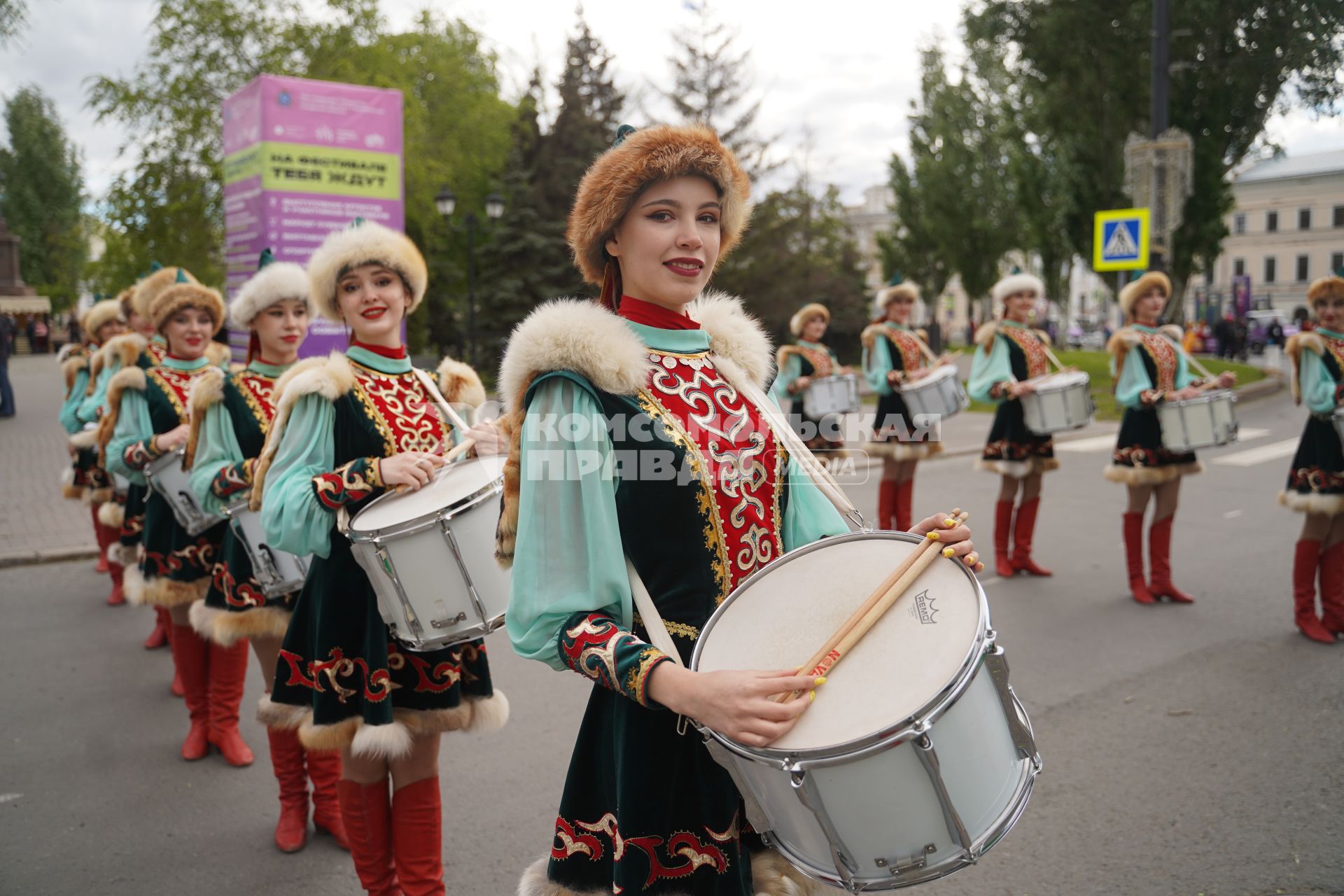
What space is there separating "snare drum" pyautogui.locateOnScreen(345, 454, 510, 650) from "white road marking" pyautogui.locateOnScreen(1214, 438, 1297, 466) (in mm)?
12125

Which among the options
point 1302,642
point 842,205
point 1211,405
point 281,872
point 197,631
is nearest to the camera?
point 281,872

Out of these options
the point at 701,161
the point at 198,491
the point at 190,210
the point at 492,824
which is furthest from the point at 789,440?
the point at 190,210

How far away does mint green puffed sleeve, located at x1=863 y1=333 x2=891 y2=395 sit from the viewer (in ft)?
28.0

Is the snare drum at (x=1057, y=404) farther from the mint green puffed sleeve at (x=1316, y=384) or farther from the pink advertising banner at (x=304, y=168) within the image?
the pink advertising banner at (x=304, y=168)

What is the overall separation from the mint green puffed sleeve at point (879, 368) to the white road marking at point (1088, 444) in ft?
20.4

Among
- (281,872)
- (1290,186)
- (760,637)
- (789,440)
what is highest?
(1290,186)

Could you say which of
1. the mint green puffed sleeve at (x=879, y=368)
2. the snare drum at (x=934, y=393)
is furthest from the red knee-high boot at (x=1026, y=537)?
the mint green puffed sleeve at (x=879, y=368)

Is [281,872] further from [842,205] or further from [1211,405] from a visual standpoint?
[842,205]

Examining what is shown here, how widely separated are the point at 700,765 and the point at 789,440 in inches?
27.2

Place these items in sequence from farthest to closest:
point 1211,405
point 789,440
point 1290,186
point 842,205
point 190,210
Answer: point 1290,186 → point 842,205 → point 190,210 → point 1211,405 → point 789,440

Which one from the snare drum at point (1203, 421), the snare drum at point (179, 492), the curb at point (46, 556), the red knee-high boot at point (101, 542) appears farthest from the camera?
the curb at point (46, 556)

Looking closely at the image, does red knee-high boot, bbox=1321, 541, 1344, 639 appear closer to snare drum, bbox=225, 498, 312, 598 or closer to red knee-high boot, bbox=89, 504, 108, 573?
Result: snare drum, bbox=225, 498, 312, 598

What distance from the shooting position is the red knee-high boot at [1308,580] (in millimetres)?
5793

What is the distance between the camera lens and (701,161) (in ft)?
6.00
